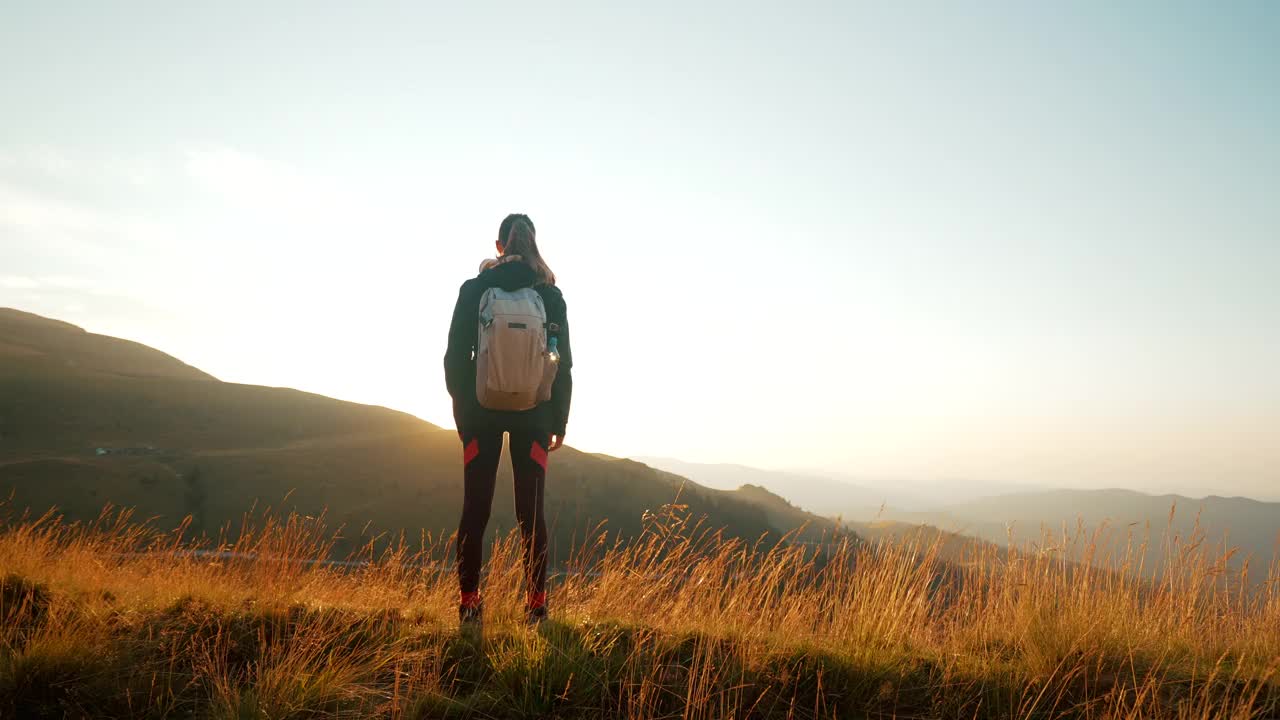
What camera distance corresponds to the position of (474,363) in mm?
3916

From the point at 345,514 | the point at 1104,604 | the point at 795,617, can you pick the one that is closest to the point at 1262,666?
the point at 1104,604

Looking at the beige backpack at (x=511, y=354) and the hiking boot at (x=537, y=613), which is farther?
the beige backpack at (x=511, y=354)

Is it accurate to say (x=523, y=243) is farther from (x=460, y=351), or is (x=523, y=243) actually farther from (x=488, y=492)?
(x=488, y=492)

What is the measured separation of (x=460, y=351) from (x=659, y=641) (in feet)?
6.26

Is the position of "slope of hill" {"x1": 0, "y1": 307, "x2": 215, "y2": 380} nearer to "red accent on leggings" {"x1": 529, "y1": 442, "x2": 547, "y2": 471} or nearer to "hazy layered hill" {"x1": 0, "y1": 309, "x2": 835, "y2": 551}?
"hazy layered hill" {"x1": 0, "y1": 309, "x2": 835, "y2": 551}

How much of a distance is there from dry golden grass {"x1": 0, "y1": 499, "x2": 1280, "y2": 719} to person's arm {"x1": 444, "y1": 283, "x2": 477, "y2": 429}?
1.06 m

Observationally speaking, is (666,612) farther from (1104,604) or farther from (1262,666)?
(1262,666)

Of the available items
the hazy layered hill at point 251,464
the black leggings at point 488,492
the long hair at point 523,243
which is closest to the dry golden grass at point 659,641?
the black leggings at point 488,492

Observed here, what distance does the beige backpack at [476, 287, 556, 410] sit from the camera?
3643mm

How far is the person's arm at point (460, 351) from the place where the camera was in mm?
3801

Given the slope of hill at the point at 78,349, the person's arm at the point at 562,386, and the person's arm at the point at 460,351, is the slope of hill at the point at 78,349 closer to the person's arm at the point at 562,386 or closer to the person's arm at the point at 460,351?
the person's arm at the point at 460,351

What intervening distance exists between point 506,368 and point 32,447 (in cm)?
6053

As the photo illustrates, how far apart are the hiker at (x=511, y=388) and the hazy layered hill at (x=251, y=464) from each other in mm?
23845

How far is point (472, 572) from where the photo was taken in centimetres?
Result: 373
